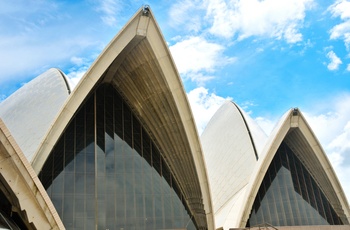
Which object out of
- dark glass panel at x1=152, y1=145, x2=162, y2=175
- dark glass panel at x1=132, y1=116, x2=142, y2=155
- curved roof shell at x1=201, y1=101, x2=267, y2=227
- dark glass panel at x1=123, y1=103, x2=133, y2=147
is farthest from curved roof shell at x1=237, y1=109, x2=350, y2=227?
dark glass panel at x1=123, y1=103, x2=133, y2=147

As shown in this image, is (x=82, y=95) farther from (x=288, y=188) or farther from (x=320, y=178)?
(x=320, y=178)

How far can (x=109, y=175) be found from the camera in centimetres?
2278

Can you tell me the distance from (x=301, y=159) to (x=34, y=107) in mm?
17068

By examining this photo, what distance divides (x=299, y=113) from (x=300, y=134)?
1580mm

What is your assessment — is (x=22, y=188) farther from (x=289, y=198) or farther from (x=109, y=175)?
(x=289, y=198)

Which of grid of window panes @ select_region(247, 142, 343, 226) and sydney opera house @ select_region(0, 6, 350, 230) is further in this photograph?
grid of window panes @ select_region(247, 142, 343, 226)

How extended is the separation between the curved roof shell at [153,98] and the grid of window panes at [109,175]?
0.63 metres

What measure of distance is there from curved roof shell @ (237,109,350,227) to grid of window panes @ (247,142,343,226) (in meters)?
0.41

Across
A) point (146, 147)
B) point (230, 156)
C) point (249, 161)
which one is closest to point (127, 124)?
point (146, 147)

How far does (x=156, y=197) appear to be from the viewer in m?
23.1

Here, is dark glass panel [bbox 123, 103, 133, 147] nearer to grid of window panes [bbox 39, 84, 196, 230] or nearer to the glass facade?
grid of window panes [bbox 39, 84, 196, 230]

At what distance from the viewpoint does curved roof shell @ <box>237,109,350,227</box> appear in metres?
26.2

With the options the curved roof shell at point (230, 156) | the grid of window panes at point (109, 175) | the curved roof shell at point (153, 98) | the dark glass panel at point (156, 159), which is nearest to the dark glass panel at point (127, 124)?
the grid of window panes at point (109, 175)

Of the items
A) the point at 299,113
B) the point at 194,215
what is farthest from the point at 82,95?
the point at 299,113
